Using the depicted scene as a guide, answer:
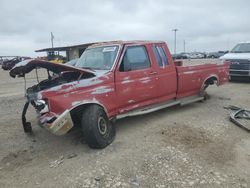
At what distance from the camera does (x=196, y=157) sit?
4.88m

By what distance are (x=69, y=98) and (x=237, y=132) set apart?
11.8 ft

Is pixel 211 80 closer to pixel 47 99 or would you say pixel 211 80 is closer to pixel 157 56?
pixel 157 56

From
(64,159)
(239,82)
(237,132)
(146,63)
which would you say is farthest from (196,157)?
(239,82)

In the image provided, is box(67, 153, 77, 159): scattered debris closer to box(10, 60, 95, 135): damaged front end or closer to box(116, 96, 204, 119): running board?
box(10, 60, 95, 135): damaged front end

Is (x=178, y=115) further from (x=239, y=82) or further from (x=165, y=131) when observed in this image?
(x=239, y=82)

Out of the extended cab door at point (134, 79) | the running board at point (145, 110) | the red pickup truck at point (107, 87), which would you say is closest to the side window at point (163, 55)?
the red pickup truck at point (107, 87)

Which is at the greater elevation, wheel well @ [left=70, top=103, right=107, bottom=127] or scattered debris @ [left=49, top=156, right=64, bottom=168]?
wheel well @ [left=70, top=103, right=107, bottom=127]

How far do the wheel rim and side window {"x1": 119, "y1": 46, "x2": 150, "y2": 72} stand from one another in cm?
123

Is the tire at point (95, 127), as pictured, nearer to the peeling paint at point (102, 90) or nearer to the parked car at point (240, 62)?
the peeling paint at point (102, 90)

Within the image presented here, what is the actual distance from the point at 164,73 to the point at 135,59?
90 centimetres

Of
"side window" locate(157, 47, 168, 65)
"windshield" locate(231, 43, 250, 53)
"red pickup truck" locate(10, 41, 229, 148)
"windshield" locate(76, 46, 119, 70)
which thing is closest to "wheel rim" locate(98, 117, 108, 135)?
"red pickup truck" locate(10, 41, 229, 148)

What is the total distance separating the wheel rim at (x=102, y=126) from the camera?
5.27 meters

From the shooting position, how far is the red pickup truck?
16.6ft

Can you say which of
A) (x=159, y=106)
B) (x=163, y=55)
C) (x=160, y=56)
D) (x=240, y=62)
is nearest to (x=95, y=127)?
(x=159, y=106)
